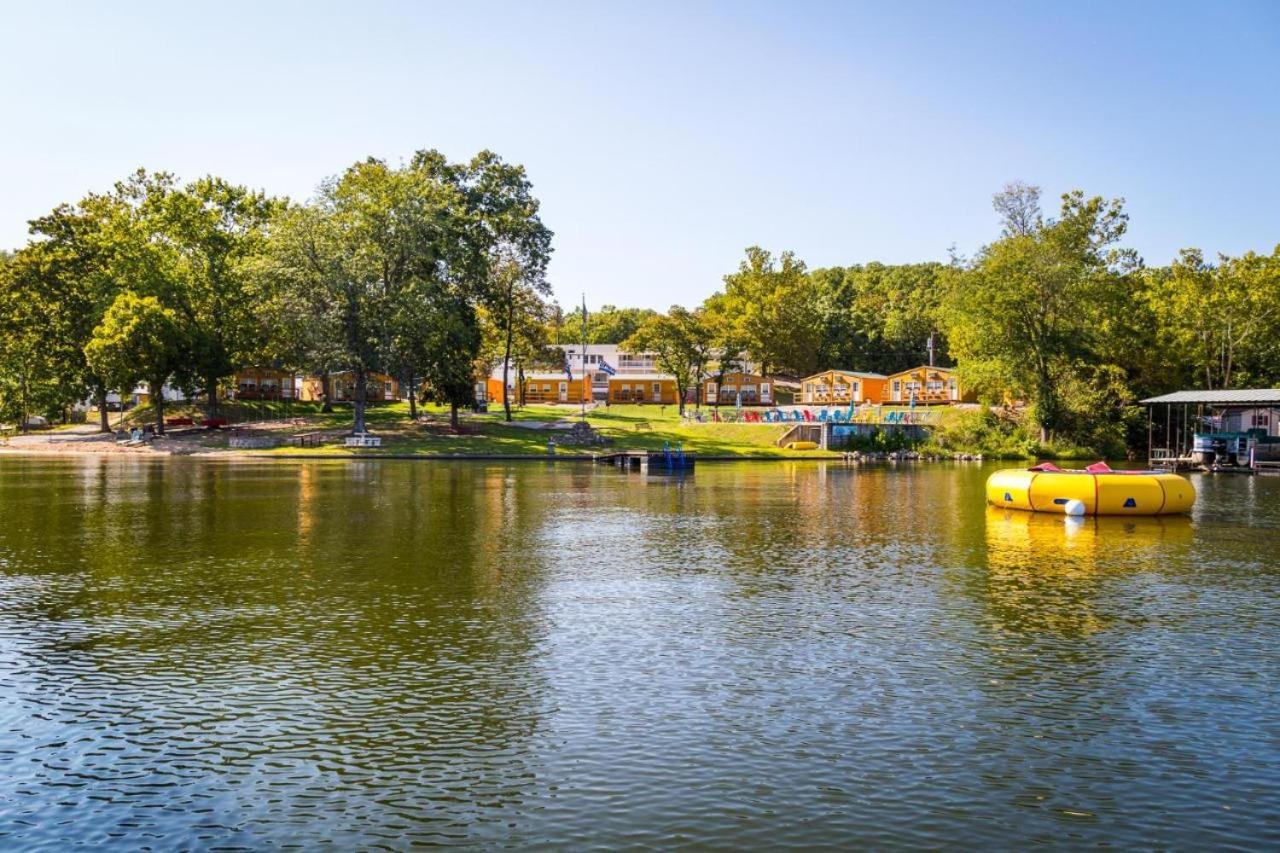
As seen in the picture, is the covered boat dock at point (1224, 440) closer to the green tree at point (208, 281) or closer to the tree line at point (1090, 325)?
the tree line at point (1090, 325)

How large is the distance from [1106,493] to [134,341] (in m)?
69.8

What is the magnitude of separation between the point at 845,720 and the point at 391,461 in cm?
A: 6183

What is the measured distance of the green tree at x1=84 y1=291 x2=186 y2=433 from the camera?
77375 mm

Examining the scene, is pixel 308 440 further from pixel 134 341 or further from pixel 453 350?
pixel 134 341

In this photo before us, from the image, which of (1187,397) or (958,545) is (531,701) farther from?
(1187,397)

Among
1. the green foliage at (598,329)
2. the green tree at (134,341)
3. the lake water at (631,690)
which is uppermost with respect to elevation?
the green foliage at (598,329)

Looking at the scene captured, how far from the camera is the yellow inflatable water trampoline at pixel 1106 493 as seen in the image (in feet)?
133

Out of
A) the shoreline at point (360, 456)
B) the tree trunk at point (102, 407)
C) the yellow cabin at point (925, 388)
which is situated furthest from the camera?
the yellow cabin at point (925, 388)

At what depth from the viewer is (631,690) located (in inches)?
624

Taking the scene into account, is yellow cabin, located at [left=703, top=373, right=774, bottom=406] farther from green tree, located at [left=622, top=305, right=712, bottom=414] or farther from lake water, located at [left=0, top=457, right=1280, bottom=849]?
lake water, located at [left=0, top=457, right=1280, bottom=849]

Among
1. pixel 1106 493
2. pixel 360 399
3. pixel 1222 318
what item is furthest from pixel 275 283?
pixel 1222 318

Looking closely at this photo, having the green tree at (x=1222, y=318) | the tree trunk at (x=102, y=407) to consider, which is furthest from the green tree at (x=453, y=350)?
the green tree at (x=1222, y=318)

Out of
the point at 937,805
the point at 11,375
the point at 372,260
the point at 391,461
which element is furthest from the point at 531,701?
the point at 11,375

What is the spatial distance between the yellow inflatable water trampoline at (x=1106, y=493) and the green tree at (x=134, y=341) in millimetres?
65818
